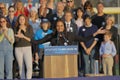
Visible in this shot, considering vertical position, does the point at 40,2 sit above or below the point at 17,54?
above

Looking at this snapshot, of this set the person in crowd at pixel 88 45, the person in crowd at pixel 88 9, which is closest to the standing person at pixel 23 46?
the person in crowd at pixel 88 45

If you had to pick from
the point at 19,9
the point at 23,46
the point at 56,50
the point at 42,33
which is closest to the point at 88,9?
the point at 42,33

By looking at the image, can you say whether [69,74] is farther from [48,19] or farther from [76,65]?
[48,19]

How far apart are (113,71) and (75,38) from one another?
1454 millimetres

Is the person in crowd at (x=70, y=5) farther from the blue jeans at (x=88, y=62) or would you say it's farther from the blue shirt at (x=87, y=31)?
the blue jeans at (x=88, y=62)

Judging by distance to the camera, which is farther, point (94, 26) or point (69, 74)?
point (94, 26)

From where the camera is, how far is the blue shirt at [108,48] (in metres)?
13.0

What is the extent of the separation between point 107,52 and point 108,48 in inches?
4.2

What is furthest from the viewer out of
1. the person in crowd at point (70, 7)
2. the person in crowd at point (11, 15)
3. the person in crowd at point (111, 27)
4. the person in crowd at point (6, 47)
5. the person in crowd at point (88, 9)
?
the person in crowd at point (88, 9)

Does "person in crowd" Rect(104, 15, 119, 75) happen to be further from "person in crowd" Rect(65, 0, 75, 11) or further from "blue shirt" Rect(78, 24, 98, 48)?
"person in crowd" Rect(65, 0, 75, 11)

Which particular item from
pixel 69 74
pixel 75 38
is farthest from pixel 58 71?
pixel 75 38

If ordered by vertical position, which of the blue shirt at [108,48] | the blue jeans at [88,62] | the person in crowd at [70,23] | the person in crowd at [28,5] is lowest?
the blue jeans at [88,62]

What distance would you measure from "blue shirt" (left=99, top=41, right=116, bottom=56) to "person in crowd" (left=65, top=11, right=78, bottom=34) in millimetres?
797

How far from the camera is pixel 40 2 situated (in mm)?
13570
